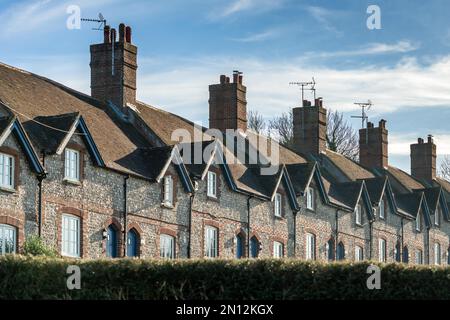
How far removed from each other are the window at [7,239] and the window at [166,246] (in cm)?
860

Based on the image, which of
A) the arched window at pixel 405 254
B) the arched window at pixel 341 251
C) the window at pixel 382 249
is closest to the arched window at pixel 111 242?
the arched window at pixel 341 251

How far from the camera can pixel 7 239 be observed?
38.6 m

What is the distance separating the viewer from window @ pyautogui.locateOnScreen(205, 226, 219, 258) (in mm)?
49312

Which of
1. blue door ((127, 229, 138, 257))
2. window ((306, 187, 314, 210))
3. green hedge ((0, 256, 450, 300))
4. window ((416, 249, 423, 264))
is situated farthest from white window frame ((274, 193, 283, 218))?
green hedge ((0, 256, 450, 300))

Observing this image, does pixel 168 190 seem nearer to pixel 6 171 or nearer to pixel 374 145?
pixel 6 171

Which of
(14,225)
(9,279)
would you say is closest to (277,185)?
(14,225)

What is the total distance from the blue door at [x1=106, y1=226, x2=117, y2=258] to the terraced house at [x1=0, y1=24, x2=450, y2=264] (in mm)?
39

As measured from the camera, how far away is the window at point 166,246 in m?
46.3

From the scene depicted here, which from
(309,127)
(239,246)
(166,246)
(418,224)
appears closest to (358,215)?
(309,127)

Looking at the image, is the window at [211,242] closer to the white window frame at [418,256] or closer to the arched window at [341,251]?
the arched window at [341,251]

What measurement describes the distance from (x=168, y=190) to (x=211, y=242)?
392 centimetres

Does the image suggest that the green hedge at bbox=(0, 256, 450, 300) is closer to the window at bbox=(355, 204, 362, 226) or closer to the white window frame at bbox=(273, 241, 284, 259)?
the white window frame at bbox=(273, 241, 284, 259)

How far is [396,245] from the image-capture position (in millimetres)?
68125

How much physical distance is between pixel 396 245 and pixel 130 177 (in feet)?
90.2
